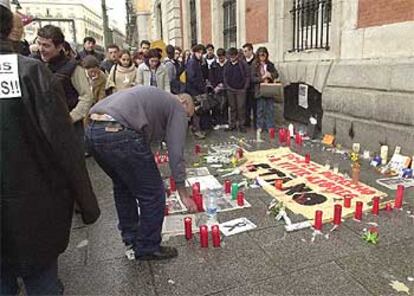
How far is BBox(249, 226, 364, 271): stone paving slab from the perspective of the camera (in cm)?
303

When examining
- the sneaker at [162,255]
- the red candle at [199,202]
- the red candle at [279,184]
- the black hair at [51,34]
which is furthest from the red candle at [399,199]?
the black hair at [51,34]

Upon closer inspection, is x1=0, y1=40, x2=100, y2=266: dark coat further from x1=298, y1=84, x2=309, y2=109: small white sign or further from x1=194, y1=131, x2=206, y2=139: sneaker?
x1=298, y1=84, x2=309, y2=109: small white sign

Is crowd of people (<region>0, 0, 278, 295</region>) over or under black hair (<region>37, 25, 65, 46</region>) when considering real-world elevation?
under

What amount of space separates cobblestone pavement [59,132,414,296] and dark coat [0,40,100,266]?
3.94ft

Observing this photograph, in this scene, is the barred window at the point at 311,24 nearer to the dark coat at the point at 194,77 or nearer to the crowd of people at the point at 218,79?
the crowd of people at the point at 218,79

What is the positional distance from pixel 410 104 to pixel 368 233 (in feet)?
8.61

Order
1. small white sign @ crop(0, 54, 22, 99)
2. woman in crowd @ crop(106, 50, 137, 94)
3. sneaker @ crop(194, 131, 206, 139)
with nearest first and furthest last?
small white sign @ crop(0, 54, 22, 99), woman in crowd @ crop(106, 50, 137, 94), sneaker @ crop(194, 131, 206, 139)

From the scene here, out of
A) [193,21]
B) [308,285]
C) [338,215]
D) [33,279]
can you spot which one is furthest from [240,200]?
[193,21]

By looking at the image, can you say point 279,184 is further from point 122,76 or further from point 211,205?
point 122,76

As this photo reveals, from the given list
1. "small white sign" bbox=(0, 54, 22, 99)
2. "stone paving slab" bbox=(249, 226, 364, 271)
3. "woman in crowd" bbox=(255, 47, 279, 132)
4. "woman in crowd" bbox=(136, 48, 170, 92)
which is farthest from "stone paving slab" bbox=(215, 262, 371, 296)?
"woman in crowd" bbox=(255, 47, 279, 132)

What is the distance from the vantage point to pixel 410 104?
515 cm

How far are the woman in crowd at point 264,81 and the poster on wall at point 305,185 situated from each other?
7.22 ft

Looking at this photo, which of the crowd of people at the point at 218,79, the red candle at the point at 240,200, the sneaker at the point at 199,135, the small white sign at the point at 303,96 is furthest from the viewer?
the small white sign at the point at 303,96

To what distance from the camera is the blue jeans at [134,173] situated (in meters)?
2.68
